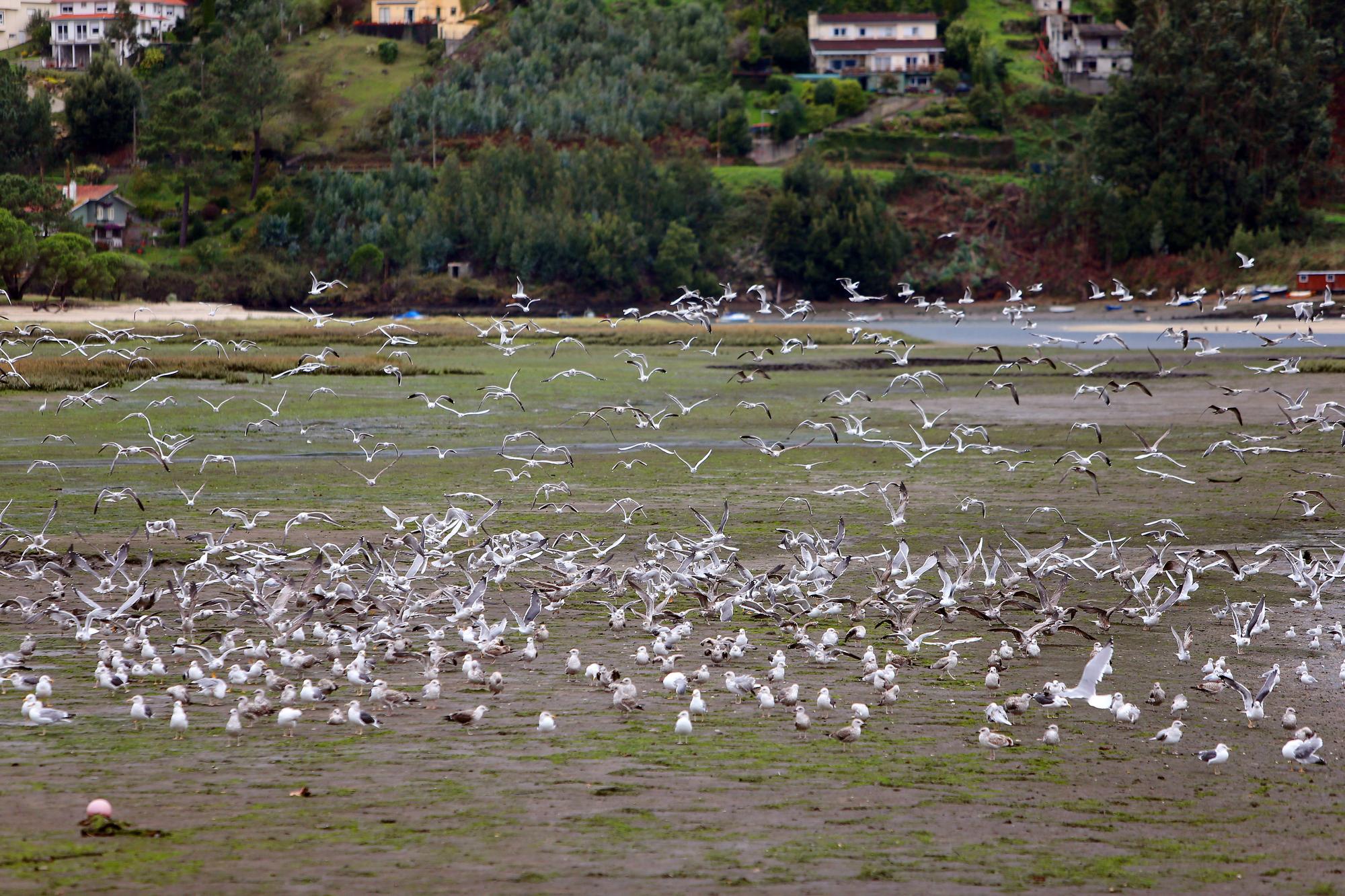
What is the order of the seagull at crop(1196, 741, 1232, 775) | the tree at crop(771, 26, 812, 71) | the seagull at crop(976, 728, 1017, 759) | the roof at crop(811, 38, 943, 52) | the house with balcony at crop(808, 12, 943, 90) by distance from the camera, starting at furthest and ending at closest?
the tree at crop(771, 26, 812, 71)
the roof at crop(811, 38, 943, 52)
the house with balcony at crop(808, 12, 943, 90)
the seagull at crop(976, 728, 1017, 759)
the seagull at crop(1196, 741, 1232, 775)

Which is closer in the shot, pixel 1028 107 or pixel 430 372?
pixel 430 372

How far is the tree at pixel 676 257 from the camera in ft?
391

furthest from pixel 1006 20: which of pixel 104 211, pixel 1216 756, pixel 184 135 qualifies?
pixel 1216 756

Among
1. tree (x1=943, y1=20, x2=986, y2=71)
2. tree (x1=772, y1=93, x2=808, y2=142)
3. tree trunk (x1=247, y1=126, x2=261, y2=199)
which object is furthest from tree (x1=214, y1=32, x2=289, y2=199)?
tree (x1=943, y1=20, x2=986, y2=71)

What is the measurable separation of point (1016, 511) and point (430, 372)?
3111cm

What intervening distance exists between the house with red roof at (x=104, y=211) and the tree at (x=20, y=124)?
26.5 ft

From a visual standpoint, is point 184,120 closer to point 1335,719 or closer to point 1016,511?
point 1016,511

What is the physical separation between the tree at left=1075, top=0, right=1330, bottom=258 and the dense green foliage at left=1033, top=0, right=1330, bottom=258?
77 mm

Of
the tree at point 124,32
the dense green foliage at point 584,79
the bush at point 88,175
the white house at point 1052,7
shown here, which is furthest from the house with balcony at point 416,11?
the white house at point 1052,7

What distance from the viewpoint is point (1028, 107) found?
14188 cm

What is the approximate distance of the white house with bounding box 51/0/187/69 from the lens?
173 meters

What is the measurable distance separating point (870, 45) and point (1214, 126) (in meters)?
46.1

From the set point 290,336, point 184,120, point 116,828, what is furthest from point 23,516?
point 184,120

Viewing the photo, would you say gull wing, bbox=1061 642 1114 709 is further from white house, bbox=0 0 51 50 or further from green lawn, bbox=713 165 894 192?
white house, bbox=0 0 51 50
